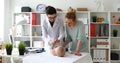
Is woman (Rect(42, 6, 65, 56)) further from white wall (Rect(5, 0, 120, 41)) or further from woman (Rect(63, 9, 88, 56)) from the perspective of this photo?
white wall (Rect(5, 0, 120, 41))

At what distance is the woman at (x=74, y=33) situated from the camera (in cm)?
277

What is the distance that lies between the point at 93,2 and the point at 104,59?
1.37 meters

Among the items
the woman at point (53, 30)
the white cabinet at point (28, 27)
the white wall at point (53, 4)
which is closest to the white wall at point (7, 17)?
the white wall at point (53, 4)

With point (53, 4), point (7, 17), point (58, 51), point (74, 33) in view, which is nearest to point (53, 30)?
point (74, 33)

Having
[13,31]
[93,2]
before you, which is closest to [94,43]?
[93,2]

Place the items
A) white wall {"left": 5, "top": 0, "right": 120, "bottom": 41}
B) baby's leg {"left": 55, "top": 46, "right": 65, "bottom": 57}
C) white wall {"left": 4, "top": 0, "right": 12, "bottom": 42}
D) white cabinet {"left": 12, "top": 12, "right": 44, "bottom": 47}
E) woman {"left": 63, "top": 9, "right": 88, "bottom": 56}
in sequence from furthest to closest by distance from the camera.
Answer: white wall {"left": 4, "top": 0, "right": 12, "bottom": 42}
white cabinet {"left": 12, "top": 12, "right": 44, "bottom": 47}
white wall {"left": 5, "top": 0, "right": 120, "bottom": 41}
woman {"left": 63, "top": 9, "right": 88, "bottom": 56}
baby's leg {"left": 55, "top": 46, "right": 65, "bottom": 57}

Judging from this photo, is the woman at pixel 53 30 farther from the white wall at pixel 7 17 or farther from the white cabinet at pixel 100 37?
the white wall at pixel 7 17

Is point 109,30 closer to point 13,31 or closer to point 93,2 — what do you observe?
point 93,2

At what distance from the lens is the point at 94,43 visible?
16.1ft

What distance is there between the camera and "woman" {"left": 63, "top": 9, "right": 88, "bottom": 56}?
2768mm

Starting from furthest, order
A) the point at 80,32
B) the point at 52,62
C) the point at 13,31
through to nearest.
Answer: the point at 13,31
the point at 80,32
the point at 52,62

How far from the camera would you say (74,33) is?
2.83m

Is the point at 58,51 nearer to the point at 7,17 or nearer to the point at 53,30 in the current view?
the point at 53,30

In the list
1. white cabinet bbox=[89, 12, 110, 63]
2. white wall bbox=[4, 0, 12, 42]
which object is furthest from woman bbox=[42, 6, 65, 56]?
white wall bbox=[4, 0, 12, 42]
